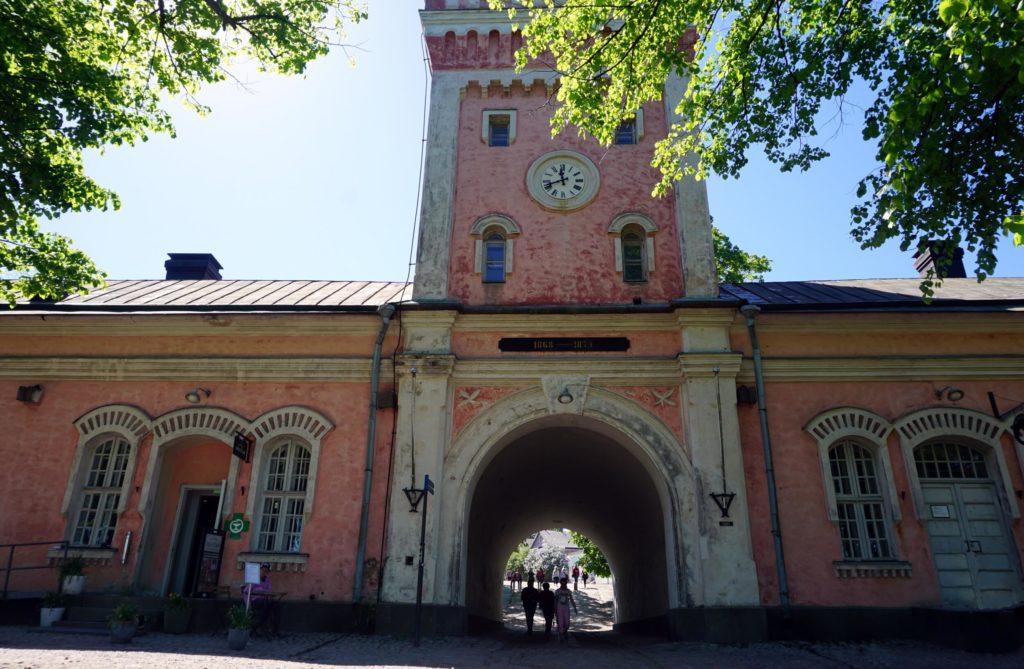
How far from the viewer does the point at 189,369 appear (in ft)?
42.1

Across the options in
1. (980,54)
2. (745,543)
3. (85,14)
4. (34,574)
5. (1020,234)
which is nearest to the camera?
(1020,234)

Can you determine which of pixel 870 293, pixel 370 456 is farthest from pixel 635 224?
pixel 370 456

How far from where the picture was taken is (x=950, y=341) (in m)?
12.3

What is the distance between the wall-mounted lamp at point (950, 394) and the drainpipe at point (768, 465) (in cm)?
322

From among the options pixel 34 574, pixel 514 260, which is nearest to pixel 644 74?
pixel 514 260

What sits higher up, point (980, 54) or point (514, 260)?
point (514, 260)

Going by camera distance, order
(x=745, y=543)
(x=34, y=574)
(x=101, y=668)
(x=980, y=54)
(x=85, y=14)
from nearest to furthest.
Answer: (x=980, y=54), (x=101, y=668), (x=85, y=14), (x=745, y=543), (x=34, y=574)

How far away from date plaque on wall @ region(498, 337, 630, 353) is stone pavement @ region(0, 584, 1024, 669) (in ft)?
16.8

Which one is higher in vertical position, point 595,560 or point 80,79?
point 80,79

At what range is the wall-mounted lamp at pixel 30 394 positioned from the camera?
1283 centimetres

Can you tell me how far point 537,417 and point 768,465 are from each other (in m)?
4.17

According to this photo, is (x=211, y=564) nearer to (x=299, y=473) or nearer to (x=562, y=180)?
(x=299, y=473)

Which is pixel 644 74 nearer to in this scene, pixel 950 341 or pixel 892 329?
pixel 892 329

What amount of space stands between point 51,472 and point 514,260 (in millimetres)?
9852
